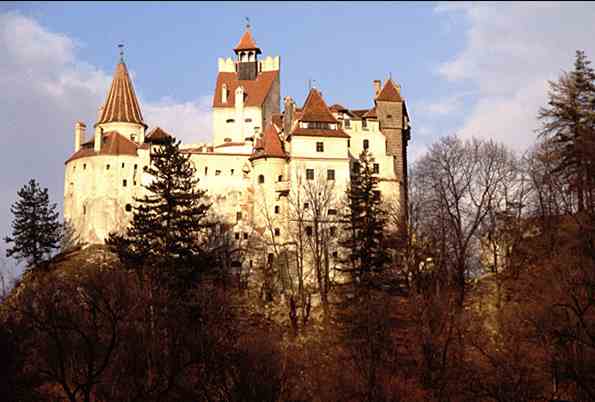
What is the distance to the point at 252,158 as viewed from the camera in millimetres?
72062

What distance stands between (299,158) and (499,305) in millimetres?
21061

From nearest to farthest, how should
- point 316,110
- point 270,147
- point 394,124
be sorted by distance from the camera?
point 316,110 < point 270,147 < point 394,124

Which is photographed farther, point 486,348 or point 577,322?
point 486,348

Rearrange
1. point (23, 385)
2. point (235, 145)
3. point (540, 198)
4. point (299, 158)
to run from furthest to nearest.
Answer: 1. point (235, 145)
2. point (299, 158)
3. point (540, 198)
4. point (23, 385)

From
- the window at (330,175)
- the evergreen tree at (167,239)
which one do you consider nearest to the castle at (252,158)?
the window at (330,175)

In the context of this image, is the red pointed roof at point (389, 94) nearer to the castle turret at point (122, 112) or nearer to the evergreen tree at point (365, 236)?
the evergreen tree at point (365, 236)

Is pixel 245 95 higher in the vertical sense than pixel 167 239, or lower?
higher

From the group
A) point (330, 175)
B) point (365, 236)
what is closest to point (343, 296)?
point (365, 236)

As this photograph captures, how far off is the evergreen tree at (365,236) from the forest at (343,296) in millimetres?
154

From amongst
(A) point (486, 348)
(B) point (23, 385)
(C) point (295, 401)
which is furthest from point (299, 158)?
(B) point (23, 385)

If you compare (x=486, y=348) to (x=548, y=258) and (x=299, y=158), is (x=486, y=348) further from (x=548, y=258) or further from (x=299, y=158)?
(x=299, y=158)

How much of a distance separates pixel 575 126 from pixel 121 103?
44331mm

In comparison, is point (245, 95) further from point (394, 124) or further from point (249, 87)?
point (394, 124)

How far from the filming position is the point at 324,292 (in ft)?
197
